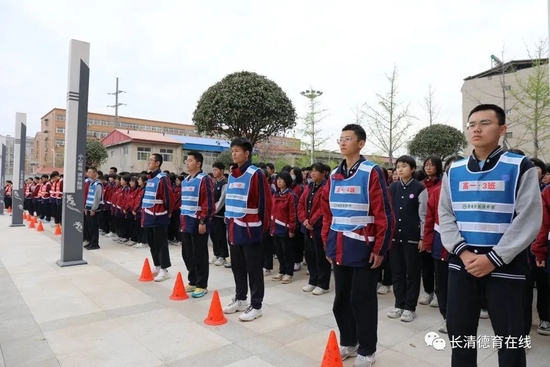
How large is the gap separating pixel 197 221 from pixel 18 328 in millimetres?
2279

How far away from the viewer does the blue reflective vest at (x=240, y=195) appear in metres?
4.25

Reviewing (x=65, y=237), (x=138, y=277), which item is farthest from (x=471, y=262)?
(x=65, y=237)

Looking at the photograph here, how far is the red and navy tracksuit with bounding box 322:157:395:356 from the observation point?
3010 millimetres

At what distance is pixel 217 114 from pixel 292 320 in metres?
9.07

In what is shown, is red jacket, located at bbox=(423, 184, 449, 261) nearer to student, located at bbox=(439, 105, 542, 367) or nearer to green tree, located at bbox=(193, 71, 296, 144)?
student, located at bbox=(439, 105, 542, 367)

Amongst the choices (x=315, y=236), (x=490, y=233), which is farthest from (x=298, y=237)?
(x=490, y=233)

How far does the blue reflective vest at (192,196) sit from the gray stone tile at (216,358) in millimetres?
2106

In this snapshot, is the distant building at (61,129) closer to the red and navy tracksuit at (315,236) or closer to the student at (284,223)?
the student at (284,223)

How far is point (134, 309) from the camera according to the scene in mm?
4547

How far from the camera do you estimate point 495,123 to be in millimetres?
2277

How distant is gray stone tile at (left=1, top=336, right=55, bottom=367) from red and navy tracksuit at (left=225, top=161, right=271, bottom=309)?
2.02 m

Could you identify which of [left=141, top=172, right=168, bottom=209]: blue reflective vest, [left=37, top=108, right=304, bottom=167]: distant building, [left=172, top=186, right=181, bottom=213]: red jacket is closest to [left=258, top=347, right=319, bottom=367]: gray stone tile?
[left=141, top=172, right=168, bottom=209]: blue reflective vest

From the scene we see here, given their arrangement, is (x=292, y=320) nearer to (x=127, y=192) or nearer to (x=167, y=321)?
(x=167, y=321)

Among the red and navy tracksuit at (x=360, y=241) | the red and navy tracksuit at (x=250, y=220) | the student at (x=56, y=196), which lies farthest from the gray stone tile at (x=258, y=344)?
the student at (x=56, y=196)
